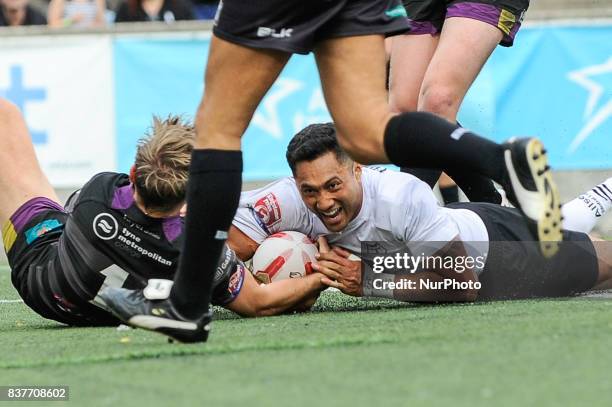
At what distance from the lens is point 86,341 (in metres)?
4.16

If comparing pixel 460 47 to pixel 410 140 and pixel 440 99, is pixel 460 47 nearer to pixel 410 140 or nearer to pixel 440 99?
pixel 440 99

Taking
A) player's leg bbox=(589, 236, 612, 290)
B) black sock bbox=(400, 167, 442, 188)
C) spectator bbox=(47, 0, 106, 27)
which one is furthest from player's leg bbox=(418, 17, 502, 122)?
spectator bbox=(47, 0, 106, 27)

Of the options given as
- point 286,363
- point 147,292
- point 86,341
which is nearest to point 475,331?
point 286,363

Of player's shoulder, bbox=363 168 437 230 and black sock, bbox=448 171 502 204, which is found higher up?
player's shoulder, bbox=363 168 437 230

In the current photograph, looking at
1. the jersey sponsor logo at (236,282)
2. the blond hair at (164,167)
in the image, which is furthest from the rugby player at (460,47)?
the blond hair at (164,167)

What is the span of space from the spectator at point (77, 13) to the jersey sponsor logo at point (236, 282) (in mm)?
6671

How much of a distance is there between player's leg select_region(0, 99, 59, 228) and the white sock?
7.95ft

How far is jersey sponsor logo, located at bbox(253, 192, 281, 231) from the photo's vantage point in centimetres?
527

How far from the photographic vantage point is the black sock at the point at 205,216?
3.55 meters

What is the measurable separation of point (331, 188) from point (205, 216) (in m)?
1.41

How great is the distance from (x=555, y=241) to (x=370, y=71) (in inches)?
30.1

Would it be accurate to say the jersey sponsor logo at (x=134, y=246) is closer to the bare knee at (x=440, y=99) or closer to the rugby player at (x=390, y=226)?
the rugby player at (x=390, y=226)

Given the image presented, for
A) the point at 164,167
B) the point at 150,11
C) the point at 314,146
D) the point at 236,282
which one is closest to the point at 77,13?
the point at 150,11

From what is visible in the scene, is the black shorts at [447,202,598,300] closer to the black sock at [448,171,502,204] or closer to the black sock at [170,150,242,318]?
the black sock at [448,171,502,204]
